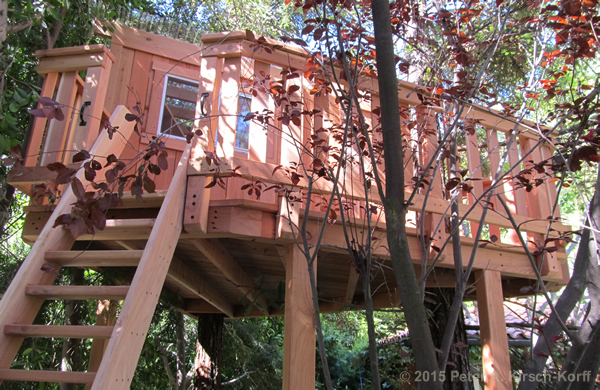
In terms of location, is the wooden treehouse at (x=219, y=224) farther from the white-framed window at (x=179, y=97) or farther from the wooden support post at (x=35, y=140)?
the white-framed window at (x=179, y=97)

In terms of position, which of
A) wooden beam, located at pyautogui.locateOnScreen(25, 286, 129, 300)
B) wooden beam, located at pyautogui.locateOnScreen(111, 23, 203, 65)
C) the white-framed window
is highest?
wooden beam, located at pyautogui.locateOnScreen(111, 23, 203, 65)

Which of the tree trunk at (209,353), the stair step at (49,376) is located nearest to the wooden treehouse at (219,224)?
the stair step at (49,376)

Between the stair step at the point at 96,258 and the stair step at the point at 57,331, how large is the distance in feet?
1.35

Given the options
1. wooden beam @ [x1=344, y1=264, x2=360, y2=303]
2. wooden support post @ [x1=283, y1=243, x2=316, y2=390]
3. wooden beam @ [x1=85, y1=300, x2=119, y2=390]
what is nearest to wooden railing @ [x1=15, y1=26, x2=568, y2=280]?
wooden support post @ [x1=283, y1=243, x2=316, y2=390]

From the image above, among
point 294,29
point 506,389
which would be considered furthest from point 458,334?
point 294,29

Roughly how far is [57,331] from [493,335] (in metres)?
2.73

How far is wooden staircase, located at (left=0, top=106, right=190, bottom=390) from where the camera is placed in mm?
1912

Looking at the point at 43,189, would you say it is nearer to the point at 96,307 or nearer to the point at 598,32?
the point at 598,32

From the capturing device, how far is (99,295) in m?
2.23

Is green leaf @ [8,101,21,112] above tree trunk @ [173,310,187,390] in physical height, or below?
above

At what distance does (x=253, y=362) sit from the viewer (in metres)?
6.85

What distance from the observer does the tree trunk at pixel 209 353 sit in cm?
539

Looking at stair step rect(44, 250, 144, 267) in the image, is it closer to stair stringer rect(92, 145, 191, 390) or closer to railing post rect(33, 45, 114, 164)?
stair stringer rect(92, 145, 191, 390)

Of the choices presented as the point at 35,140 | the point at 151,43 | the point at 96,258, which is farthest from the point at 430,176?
the point at 151,43
